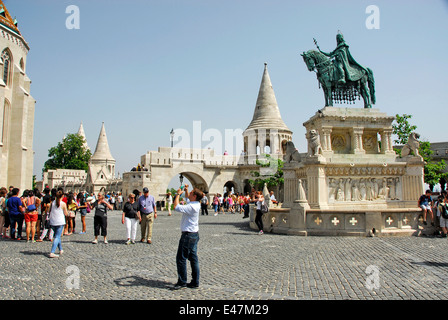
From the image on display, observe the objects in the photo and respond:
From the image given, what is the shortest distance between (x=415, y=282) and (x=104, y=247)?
7160mm

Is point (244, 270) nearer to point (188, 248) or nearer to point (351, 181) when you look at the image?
point (188, 248)

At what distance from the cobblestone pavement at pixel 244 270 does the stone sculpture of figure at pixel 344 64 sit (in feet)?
22.6

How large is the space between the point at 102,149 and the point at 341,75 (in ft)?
177

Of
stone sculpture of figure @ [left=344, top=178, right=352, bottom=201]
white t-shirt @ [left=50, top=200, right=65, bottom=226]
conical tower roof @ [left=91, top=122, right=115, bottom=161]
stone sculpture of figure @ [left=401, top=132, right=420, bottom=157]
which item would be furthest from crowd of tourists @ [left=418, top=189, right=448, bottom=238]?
conical tower roof @ [left=91, top=122, right=115, bottom=161]

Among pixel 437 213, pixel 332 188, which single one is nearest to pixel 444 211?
pixel 437 213

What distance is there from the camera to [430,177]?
27.3 m

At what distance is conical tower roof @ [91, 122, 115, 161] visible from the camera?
60466mm

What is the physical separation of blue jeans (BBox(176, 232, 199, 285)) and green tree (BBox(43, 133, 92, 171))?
64.1m

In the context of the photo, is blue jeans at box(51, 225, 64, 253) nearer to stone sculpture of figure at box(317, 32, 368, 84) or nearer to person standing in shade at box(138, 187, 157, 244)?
person standing in shade at box(138, 187, 157, 244)

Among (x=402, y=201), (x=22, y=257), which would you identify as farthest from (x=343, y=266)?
(x=402, y=201)

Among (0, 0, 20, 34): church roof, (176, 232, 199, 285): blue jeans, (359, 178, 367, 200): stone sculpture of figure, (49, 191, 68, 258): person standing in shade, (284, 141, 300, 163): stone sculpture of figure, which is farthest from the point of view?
(0, 0, 20, 34): church roof

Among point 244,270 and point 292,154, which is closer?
point 244,270

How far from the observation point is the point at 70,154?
65.6 metres
